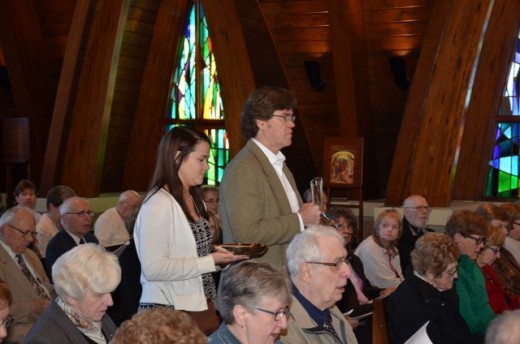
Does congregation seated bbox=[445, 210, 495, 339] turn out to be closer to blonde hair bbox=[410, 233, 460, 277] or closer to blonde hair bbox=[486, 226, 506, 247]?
blonde hair bbox=[486, 226, 506, 247]

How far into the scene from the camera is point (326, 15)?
11547 millimetres

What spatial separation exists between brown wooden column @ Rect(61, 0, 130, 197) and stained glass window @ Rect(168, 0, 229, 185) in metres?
2.50

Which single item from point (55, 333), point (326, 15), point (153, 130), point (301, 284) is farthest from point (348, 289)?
point (153, 130)

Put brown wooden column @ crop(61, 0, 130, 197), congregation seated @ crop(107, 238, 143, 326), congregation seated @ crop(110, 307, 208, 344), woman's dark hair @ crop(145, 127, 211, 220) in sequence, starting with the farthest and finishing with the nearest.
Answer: brown wooden column @ crop(61, 0, 130, 197), congregation seated @ crop(107, 238, 143, 326), woman's dark hair @ crop(145, 127, 211, 220), congregation seated @ crop(110, 307, 208, 344)

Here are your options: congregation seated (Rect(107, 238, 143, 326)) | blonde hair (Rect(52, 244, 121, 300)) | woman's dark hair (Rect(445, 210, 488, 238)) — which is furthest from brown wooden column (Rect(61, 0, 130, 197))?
blonde hair (Rect(52, 244, 121, 300))

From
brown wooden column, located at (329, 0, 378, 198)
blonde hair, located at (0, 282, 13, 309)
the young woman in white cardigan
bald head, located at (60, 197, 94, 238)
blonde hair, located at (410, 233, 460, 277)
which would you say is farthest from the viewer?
brown wooden column, located at (329, 0, 378, 198)

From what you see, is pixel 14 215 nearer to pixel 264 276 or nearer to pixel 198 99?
pixel 264 276

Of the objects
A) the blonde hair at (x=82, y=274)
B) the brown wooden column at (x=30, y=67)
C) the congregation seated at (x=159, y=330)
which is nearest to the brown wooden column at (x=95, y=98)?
the brown wooden column at (x=30, y=67)

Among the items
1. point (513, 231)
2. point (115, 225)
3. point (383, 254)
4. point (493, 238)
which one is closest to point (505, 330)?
point (493, 238)

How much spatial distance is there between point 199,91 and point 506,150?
446 centimetres

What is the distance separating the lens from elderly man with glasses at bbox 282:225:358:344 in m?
3.49

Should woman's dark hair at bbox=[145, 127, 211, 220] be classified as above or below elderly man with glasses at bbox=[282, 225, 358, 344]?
above

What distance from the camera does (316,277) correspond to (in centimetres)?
350

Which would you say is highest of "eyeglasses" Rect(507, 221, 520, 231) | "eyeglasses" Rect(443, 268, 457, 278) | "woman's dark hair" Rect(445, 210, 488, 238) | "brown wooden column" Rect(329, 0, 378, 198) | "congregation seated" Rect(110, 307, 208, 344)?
"brown wooden column" Rect(329, 0, 378, 198)
